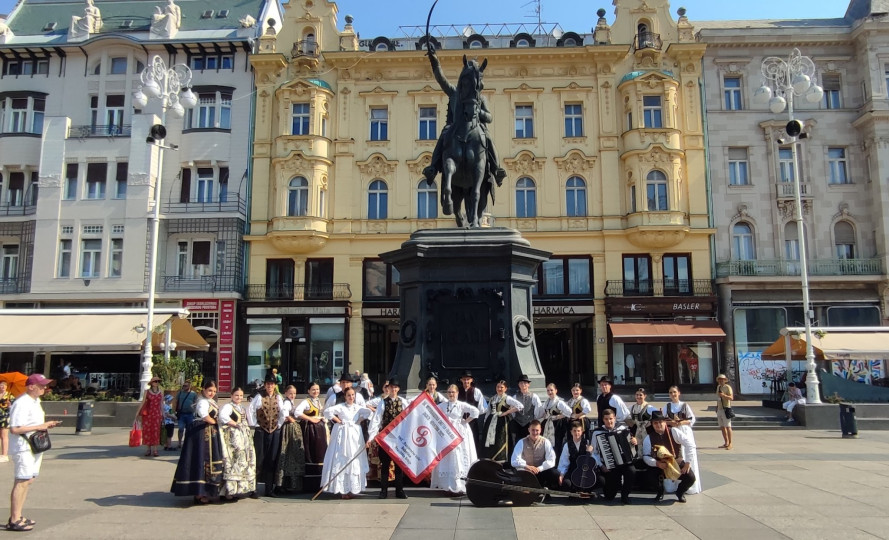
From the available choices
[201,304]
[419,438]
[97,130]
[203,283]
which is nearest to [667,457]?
[419,438]

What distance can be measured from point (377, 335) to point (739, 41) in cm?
2213

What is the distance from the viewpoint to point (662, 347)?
31031 mm

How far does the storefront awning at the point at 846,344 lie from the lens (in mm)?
21344

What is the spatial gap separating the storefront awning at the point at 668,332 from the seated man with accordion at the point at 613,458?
2183cm

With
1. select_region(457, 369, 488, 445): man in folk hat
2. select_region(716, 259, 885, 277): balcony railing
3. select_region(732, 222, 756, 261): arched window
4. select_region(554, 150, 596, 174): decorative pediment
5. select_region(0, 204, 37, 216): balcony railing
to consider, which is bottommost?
select_region(457, 369, 488, 445): man in folk hat

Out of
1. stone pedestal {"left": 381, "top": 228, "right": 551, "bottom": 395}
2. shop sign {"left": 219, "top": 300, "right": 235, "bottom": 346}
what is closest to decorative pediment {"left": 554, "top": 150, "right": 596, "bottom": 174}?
shop sign {"left": 219, "top": 300, "right": 235, "bottom": 346}

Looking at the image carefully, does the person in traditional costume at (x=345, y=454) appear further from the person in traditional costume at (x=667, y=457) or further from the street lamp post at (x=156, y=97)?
the street lamp post at (x=156, y=97)

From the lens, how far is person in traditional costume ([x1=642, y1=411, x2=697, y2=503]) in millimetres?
8625

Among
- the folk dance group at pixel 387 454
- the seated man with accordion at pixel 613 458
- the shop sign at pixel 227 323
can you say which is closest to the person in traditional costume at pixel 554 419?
the folk dance group at pixel 387 454

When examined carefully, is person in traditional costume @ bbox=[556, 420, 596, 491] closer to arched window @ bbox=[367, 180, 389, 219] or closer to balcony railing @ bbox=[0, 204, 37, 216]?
arched window @ bbox=[367, 180, 389, 219]

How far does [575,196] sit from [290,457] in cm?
2610

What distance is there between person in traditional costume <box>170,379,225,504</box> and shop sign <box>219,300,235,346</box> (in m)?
24.0

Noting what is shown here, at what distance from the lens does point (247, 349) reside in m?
31.7

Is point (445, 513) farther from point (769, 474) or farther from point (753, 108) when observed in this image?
point (753, 108)
